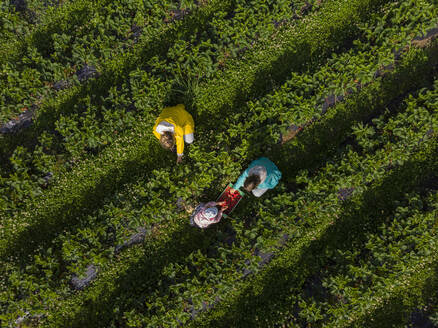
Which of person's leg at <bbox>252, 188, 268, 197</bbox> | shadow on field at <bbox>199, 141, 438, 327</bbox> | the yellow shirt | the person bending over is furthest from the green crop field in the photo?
the yellow shirt

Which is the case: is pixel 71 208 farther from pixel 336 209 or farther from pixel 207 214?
pixel 336 209

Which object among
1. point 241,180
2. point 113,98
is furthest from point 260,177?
point 113,98

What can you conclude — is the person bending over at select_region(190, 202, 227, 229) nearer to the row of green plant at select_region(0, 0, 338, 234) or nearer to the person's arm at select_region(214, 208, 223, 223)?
the person's arm at select_region(214, 208, 223, 223)

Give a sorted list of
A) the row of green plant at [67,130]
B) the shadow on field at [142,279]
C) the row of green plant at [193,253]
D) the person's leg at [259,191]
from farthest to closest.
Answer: the shadow on field at [142,279] < the row of green plant at [67,130] < the row of green plant at [193,253] < the person's leg at [259,191]

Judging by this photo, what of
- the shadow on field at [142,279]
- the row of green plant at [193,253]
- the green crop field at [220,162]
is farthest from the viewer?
the shadow on field at [142,279]

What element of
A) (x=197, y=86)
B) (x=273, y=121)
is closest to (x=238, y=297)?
(x=273, y=121)

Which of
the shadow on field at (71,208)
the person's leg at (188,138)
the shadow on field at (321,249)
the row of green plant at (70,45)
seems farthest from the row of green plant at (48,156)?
the shadow on field at (321,249)

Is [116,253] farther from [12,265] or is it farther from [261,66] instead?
[261,66]

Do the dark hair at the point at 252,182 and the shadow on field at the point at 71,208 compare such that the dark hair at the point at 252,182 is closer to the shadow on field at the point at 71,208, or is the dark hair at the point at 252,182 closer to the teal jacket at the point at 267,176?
the teal jacket at the point at 267,176
